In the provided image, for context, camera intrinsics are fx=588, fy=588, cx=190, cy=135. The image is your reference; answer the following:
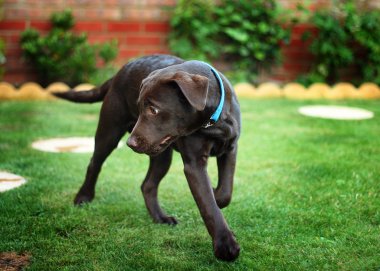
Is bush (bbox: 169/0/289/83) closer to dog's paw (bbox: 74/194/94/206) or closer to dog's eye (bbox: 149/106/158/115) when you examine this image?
dog's paw (bbox: 74/194/94/206)

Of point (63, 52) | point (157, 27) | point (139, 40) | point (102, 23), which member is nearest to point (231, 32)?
point (157, 27)

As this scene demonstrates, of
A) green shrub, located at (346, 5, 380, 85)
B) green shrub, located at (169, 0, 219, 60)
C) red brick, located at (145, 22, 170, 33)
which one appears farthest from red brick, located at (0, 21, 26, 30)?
green shrub, located at (346, 5, 380, 85)

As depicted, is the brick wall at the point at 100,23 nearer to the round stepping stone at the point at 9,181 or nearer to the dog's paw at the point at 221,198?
the round stepping stone at the point at 9,181

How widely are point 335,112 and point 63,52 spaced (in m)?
4.22

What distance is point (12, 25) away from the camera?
941 cm

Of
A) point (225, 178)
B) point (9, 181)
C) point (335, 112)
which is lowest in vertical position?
point (335, 112)

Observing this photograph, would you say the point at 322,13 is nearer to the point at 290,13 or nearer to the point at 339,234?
the point at 290,13

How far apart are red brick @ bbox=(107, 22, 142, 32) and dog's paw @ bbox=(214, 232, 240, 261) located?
270 inches

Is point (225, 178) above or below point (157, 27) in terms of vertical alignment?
A: above

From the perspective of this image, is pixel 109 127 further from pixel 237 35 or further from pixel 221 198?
pixel 237 35

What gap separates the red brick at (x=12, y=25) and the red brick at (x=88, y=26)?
84 centimetres

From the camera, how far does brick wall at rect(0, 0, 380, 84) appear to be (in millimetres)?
9430

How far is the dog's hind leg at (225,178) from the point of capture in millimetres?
3816

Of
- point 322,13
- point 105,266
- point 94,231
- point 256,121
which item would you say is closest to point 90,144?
point 256,121
